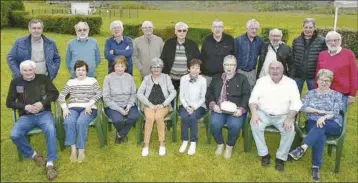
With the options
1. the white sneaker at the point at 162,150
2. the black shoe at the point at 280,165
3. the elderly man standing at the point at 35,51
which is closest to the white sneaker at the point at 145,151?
the white sneaker at the point at 162,150

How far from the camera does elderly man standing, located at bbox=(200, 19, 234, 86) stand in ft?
19.4

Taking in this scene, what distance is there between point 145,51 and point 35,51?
1.70 metres

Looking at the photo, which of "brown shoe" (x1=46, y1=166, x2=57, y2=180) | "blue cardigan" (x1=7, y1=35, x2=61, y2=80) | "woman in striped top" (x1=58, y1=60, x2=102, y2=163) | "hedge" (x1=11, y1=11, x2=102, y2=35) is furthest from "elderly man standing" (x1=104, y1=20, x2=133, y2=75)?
"hedge" (x1=11, y1=11, x2=102, y2=35)

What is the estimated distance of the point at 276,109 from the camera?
16.9 feet

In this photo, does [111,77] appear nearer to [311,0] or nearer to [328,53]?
[328,53]

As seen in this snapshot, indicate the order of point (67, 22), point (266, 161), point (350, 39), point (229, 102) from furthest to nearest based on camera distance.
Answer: point (67, 22)
point (350, 39)
point (229, 102)
point (266, 161)

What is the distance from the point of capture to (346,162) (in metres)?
5.31

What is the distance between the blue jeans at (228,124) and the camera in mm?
5305

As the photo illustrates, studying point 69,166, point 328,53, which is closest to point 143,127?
point 69,166

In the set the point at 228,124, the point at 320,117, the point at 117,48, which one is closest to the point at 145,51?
the point at 117,48

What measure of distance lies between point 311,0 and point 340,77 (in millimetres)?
44910

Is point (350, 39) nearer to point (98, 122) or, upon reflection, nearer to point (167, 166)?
point (167, 166)

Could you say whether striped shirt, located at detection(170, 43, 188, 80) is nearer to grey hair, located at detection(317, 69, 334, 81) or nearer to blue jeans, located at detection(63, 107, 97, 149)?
blue jeans, located at detection(63, 107, 97, 149)

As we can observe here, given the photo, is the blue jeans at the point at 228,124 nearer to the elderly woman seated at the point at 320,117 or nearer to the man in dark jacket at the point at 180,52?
the elderly woman seated at the point at 320,117
